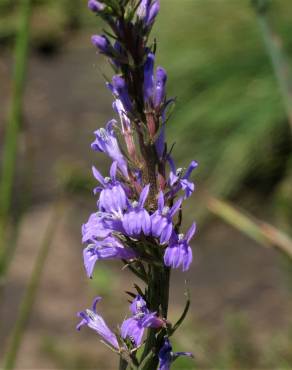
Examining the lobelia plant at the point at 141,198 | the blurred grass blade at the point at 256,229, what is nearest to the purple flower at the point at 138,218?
the lobelia plant at the point at 141,198

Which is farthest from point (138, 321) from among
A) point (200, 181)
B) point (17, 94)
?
point (200, 181)

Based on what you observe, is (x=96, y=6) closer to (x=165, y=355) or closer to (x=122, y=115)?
(x=122, y=115)

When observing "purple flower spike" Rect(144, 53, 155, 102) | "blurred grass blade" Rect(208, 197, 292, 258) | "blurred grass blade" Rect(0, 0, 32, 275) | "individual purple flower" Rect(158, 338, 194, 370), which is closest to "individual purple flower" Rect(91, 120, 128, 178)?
"purple flower spike" Rect(144, 53, 155, 102)

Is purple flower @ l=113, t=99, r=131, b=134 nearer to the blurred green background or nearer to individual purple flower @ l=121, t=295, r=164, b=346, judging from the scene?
individual purple flower @ l=121, t=295, r=164, b=346

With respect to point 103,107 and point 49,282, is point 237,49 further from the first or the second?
point 49,282

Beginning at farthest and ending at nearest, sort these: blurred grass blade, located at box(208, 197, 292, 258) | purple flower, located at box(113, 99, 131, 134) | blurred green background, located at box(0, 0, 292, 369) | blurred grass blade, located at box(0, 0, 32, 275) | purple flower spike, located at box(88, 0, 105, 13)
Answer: blurred green background, located at box(0, 0, 292, 369) → blurred grass blade, located at box(0, 0, 32, 275) → blurred grass blade, located at box(208, 197, 292, 258) → purple flower, located at box(113, 99, 131, 134) → purple flower spike, located at box(88, 0, 105, 13)

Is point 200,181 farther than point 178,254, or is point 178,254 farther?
point 200,181

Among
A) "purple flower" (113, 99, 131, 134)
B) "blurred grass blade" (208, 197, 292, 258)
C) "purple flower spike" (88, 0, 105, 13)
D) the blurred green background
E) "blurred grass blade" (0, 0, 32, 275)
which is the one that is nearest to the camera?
"purple flower spike" (88, 0, 105, 13)

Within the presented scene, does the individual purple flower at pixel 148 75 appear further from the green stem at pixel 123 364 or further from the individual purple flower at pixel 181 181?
the green stem at pixel 123 364
